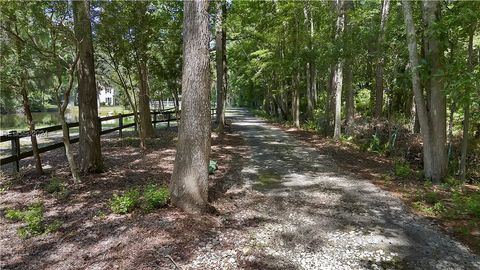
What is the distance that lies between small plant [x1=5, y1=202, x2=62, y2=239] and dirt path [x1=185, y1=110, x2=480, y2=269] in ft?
7.18

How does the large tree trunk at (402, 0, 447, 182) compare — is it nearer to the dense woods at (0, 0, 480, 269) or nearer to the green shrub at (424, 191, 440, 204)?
the dense woods at (0, 0, 480, 269)

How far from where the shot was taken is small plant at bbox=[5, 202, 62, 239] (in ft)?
15.0

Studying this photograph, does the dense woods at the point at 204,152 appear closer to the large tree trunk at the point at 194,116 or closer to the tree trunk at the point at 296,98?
the large tree trunk at the point at 194,116

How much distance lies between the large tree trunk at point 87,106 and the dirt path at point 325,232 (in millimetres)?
3283

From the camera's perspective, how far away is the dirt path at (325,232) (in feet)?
13.0

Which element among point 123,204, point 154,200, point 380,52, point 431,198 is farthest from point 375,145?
point 123,204

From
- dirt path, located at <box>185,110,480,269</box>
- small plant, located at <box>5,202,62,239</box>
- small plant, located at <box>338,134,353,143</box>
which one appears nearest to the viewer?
dirt path, located at <box>185,110,480,269</box>

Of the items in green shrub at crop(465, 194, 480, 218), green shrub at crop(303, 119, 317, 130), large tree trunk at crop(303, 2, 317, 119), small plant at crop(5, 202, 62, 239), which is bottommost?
green shrub at crop(303, 119, 317, 130)

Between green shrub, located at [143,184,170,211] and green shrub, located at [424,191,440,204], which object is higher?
green shrub, located at [143,184,170,211]

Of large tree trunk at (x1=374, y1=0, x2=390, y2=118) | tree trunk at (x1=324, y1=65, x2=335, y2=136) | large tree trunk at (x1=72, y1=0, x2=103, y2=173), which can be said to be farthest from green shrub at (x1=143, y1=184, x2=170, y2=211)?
tree trunk at (x1=324, y1=65, x2=335, y2=136)

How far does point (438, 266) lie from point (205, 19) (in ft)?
14.7

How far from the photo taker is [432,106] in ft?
24.2

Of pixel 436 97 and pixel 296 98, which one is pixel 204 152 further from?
pixel 296 98

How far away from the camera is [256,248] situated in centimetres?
433
